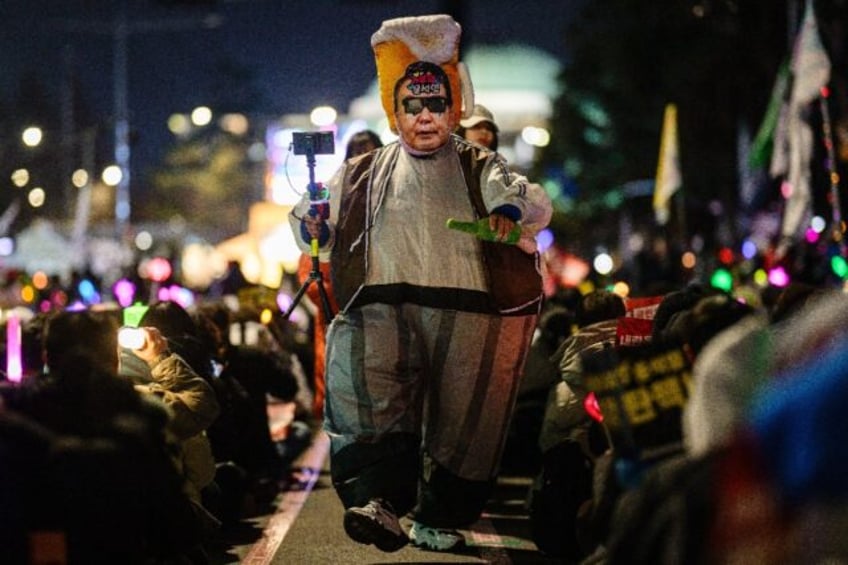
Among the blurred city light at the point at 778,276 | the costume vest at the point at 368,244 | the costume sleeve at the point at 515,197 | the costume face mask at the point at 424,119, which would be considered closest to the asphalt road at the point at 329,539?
the costume vest at the point at 368,244

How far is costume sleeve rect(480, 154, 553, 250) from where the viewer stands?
789cm

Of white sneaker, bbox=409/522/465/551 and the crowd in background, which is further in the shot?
white sneaker, bbox=409/522/465/551

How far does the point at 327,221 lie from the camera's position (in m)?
8.18

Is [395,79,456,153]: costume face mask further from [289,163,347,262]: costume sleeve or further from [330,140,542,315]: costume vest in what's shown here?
[289,163,347,262]: costume sleeve

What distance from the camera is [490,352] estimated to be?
26.5 feet

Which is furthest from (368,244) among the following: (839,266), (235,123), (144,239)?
(235,123)

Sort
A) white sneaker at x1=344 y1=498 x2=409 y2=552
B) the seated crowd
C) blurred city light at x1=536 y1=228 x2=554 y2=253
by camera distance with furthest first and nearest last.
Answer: blurred city light at x1=536 y1=228 x2=554 y2=253 < white sneaker at x1=344 y1=498 x2=409 y2=552 < the seated crowd

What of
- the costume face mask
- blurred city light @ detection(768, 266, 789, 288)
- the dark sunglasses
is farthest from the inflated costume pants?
blurred city light @ detection(768, 266, 789, 288)

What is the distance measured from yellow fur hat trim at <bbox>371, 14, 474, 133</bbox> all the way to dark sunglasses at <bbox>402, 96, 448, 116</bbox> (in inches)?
4.8

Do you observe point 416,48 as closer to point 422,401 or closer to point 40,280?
point 422,401

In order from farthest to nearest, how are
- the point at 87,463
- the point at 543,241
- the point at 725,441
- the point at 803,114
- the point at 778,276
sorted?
the point at 543,241 < the point at 803,114 < the point at 778,276 < the point at 87,463 < the point at 725,441

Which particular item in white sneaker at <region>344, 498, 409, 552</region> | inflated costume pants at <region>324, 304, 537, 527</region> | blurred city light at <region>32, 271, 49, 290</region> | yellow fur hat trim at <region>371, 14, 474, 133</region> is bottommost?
blurred city light at <region>32, 271, 49, 290</region>

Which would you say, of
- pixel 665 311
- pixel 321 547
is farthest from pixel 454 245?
pixel 321 547

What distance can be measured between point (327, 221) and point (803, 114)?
864cm
